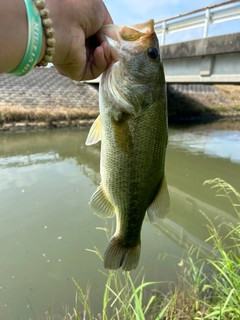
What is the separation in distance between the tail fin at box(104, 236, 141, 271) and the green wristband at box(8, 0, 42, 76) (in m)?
1.19

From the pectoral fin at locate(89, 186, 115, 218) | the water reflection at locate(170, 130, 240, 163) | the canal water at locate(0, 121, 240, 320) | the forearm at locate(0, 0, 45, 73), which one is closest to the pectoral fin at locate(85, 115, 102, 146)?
the pectoral fin at locate(89, 186, 115, 218)

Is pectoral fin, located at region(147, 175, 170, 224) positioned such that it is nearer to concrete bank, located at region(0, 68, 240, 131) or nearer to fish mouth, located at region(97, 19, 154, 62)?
fish mouth, located at region(97, 19, 154, 62)

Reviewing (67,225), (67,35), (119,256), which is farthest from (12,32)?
(67,225)

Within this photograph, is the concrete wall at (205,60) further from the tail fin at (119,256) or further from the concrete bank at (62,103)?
the tail fin at (119,256)

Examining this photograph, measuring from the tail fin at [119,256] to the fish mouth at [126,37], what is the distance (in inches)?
44.8

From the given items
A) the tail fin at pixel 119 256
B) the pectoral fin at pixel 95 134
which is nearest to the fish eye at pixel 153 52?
the pectoral fin at pixel 95 134

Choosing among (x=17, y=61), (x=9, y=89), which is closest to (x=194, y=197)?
(x=17, y=61)

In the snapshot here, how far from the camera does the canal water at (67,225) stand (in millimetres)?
3840

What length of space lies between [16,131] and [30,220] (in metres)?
8.66

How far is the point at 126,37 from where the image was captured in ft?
5.06

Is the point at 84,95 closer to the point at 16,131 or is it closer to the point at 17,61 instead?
the point at 16,131

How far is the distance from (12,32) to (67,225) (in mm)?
4562

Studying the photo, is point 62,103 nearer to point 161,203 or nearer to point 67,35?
point 161,203

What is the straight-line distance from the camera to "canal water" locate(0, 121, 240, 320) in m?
3.84
